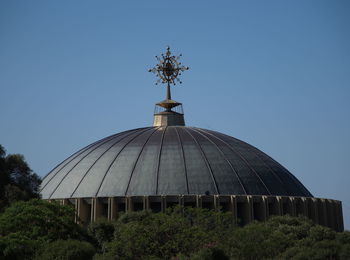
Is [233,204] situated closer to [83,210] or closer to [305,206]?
[305,206]

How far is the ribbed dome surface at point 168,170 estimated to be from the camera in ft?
208

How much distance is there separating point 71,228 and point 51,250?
6292 mm

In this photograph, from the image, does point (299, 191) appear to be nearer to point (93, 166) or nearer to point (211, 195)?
point (211, 195)

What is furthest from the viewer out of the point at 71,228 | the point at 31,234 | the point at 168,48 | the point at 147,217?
the point at 168,48

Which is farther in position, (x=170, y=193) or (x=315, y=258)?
(x=170, y=193)

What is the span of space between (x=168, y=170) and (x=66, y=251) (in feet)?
91.0

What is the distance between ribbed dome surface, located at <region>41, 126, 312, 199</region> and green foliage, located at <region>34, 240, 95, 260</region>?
916 inches

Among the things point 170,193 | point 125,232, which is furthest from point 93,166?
point 125,232

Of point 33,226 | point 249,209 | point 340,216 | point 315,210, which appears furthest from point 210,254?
point 340,216

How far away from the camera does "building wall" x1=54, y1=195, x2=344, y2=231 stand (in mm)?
58250

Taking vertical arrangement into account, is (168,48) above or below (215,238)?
above

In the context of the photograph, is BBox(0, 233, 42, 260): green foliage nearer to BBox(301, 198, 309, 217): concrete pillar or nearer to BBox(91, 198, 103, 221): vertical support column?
BBox(91, 198, 103, 221): vertical support column

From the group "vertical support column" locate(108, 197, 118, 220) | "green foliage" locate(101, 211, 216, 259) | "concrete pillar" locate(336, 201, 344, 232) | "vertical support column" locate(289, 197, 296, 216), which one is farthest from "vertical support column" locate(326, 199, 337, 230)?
"green foliage" locate(101, 211, 216, 259)

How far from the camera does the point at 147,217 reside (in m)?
47.7
